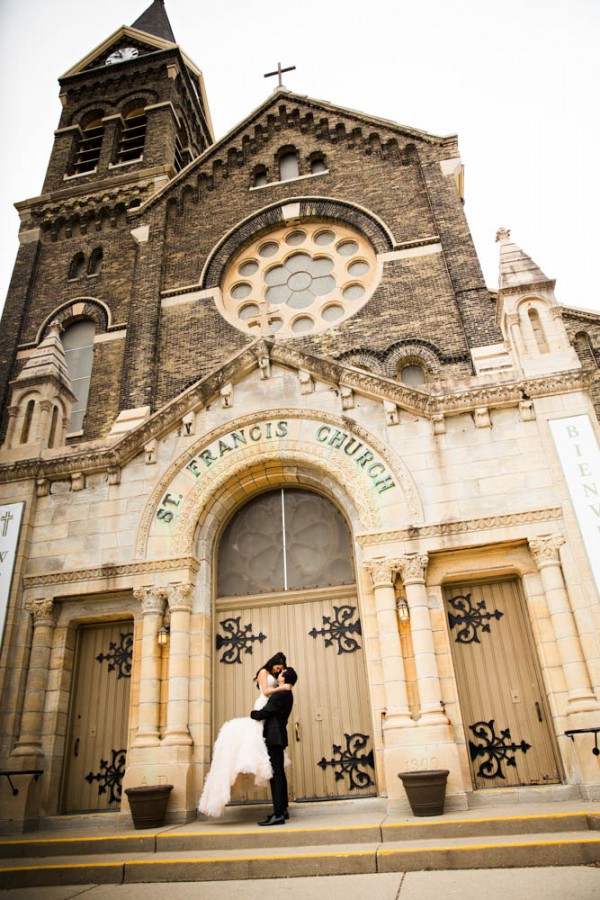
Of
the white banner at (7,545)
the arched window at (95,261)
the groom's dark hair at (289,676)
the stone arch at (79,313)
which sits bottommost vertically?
the groom's dark hair at (289,676)

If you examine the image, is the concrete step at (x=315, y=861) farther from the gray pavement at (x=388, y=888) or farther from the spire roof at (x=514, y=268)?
the spire roof at (x=514, y=268)

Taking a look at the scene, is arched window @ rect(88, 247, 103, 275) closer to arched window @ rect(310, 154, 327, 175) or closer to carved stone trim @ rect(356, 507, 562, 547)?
arched window @ rect(310, 154, 327, 175)

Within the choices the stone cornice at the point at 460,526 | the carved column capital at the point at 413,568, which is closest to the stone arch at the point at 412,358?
the stone cornice at the point at 460,526

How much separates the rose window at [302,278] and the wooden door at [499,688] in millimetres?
8188

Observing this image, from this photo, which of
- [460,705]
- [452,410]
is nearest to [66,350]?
[452,410]

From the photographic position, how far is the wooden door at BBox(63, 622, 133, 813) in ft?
33.6

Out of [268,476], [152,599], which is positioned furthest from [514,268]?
[152,599]

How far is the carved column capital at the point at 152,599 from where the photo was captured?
10391 millimetres

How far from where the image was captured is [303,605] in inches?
423

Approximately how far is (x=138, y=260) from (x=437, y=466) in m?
11.6

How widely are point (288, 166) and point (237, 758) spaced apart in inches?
640

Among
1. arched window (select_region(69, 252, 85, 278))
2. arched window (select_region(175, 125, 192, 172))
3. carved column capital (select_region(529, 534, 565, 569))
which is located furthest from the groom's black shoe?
arched window (select_region(175, 125, 192, 172))

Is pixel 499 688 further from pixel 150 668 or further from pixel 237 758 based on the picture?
pixel 150 668

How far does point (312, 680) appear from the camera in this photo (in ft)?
33.4
